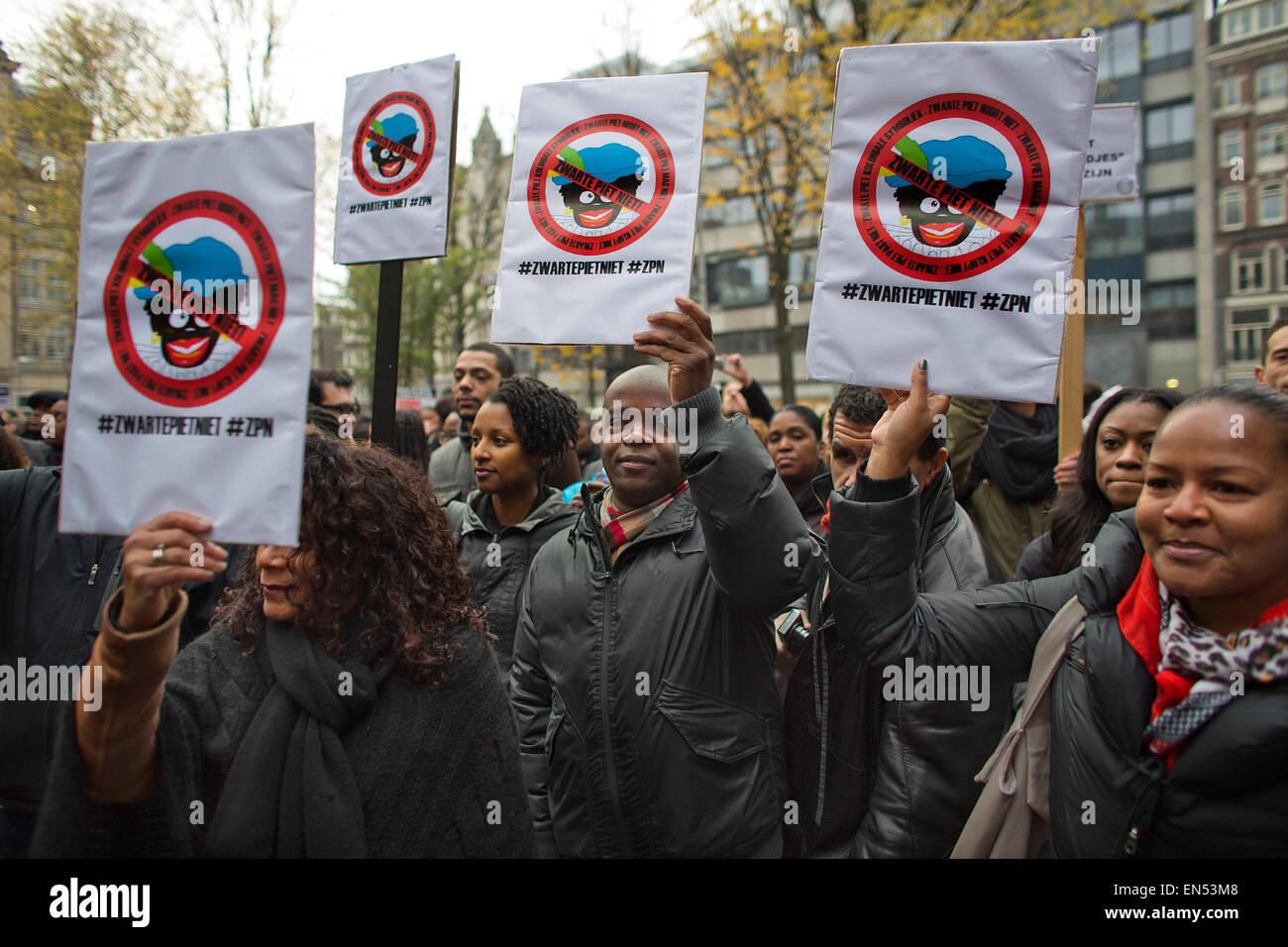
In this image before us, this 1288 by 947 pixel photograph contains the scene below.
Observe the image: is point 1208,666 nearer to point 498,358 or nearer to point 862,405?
point 862,405

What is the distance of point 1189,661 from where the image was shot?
156cm

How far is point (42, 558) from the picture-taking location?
2.74m

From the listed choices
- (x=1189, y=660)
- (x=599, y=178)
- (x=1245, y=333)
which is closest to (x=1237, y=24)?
(x=1245, y=333)

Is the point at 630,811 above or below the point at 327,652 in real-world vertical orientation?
below

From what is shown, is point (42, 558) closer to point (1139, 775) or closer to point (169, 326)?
point (169, 326)

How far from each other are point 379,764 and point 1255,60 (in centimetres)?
3525

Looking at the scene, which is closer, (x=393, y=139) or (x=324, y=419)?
(x=393, y=139)

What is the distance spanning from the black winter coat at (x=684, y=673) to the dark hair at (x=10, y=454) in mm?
2674

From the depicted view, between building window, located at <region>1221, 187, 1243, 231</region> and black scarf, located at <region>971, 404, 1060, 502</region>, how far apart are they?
2952cm

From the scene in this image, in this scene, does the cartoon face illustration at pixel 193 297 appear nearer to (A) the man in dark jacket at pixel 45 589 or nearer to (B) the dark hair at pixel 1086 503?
(A) the man in dark jacket at pixel 45 589

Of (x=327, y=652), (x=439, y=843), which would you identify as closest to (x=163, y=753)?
(x=327, y=652)

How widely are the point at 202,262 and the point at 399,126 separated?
1.82 meters

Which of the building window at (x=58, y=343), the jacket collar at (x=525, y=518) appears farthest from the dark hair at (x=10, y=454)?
the building window at (x=58, y=343)

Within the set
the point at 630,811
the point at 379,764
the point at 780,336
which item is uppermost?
the point at 780,336
